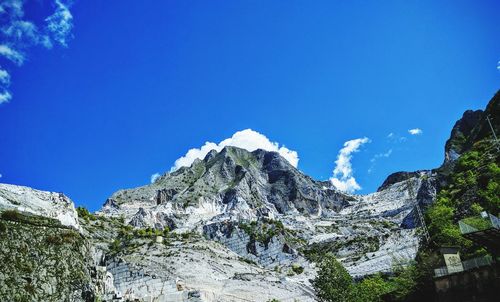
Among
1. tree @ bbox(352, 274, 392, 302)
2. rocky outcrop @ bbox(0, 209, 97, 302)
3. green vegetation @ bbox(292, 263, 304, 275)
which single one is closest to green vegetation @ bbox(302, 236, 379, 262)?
green vegetation @ bbox(292, 263, 304, 275)

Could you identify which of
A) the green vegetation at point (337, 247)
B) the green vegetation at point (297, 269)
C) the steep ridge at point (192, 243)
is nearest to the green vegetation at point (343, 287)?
the steep ridge at point (192, 243)

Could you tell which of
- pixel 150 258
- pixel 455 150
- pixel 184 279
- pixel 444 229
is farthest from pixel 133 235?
pixel 455 150

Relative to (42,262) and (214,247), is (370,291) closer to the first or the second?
(214,247)

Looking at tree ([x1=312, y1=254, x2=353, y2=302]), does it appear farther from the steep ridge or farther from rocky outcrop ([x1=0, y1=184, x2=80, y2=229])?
rocky outcrop ([x1=0, y1=184, x2=80, y2=229])

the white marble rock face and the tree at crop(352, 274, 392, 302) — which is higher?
the white marble rock face

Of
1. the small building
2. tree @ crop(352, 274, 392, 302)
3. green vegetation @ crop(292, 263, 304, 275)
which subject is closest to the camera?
the small building

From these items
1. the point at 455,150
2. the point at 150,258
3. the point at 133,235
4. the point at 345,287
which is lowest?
the point at 345,287

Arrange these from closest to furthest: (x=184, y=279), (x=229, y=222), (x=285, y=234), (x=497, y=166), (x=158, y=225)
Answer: (x=497, y=166) → (x=184, y=279) → (x=285, y=234) → (x=229, y=222) → (x=158, y=225)

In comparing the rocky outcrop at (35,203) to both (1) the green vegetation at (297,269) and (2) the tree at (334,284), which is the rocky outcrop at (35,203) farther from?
(1) the green vegetation at (297,269)

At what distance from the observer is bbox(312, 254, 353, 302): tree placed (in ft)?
196

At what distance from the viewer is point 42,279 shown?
35656 mm

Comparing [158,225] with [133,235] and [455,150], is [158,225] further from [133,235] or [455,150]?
[455,150]

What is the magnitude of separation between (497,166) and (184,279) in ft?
157

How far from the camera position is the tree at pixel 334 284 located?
5959cm
